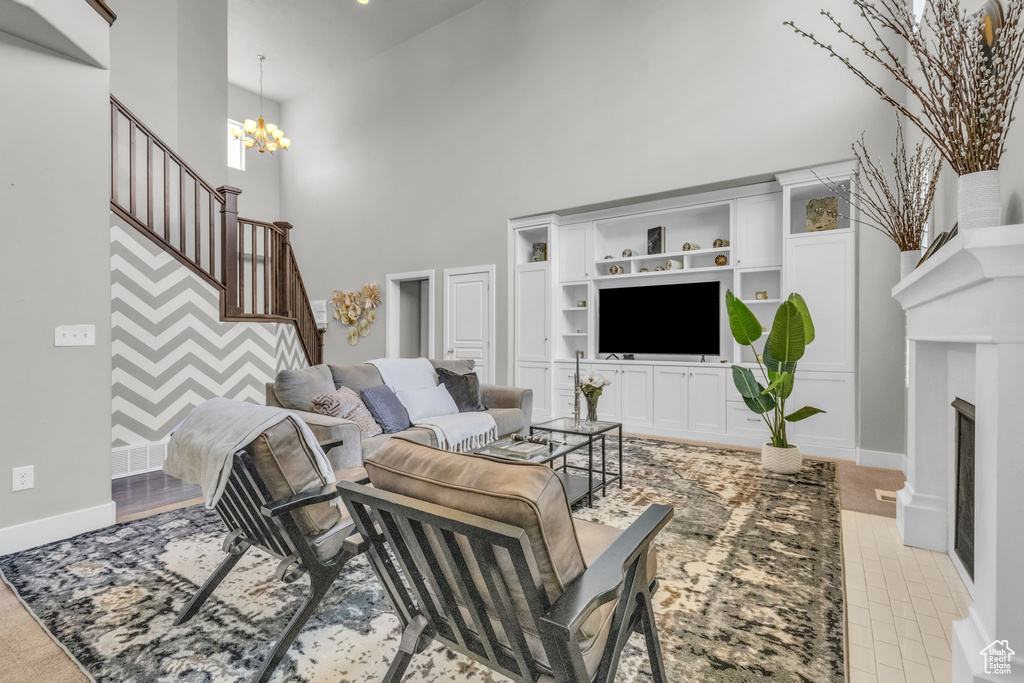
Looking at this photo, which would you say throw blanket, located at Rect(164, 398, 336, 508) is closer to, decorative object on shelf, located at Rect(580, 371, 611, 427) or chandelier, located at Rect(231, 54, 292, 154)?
decorative object on shelf, located at Rect(580, 371, 611, 427)

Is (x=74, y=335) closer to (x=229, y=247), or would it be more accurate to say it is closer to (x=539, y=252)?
(x=229, y=247)

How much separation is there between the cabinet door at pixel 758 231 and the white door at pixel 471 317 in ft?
10.2

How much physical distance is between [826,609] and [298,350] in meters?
5.55

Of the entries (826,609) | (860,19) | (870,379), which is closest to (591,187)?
(860,19)

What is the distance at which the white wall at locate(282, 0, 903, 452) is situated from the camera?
4.43m

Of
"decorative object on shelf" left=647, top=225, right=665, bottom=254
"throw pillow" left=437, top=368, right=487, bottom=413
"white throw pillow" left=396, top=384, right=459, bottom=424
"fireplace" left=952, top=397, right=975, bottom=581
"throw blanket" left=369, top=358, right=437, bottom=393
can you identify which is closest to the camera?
"fireplace" left=952, top=397, right=975, bottom=581

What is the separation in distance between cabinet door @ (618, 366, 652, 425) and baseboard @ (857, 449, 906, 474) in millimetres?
1962

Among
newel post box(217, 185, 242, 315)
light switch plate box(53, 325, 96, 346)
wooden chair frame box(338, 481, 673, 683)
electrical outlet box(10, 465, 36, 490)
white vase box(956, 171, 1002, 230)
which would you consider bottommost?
electrical outlet box(10, 465, 36, 490)

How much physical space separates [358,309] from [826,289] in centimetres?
661

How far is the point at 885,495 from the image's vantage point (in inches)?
131

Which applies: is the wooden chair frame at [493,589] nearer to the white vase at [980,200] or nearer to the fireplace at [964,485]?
the white vase at [980,200]

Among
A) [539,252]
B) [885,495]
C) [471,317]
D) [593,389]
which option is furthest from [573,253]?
[885,495]

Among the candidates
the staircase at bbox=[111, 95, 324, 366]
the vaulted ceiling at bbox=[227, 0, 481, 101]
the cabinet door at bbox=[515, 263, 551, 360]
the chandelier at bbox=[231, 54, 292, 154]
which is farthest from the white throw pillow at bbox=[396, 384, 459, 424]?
the vaulted ceiling at bbox=[227, 0, 481, 101]

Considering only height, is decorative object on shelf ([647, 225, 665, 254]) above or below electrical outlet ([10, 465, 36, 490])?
above
